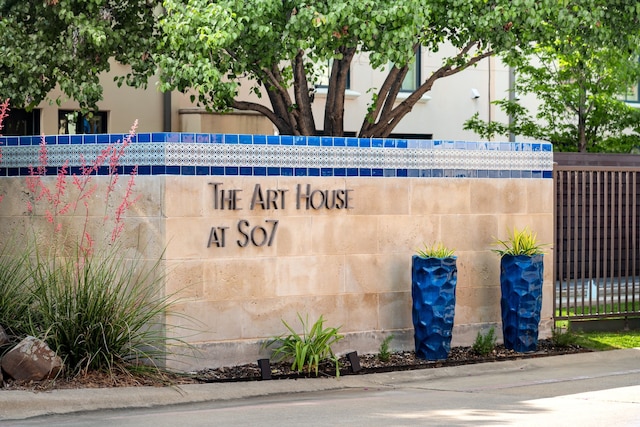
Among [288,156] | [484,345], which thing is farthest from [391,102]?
[288,156]

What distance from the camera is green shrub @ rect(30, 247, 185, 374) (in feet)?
36.6

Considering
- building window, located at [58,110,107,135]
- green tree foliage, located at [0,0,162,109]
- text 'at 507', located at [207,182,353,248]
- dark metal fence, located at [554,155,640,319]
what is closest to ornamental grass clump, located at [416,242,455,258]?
text 'at 507', located at [207,182,353,248]

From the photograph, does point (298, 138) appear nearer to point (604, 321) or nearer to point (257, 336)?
point (257, 336)

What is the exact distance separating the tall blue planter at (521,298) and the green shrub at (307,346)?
2179mm

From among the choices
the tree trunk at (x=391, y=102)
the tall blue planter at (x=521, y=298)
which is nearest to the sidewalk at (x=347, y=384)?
the tall blue planter at (x=521, y=298)

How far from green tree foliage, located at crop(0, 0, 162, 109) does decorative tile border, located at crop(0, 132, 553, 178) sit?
329 cm

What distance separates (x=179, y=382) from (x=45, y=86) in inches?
283

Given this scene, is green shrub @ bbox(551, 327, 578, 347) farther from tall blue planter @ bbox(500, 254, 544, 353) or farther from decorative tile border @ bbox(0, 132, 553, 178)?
decorative tile border @ bbox(0, 132, 553, 178)

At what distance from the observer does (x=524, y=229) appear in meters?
14.4

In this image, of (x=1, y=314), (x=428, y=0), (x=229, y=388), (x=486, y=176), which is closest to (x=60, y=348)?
(x=1, y=314)

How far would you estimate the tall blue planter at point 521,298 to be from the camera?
1375 cm

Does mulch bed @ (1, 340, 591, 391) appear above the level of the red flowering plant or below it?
below

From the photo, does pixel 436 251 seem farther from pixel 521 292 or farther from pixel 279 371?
pixel 279 371

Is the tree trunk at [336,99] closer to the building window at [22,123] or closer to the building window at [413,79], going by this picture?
the building window at [22,123]
